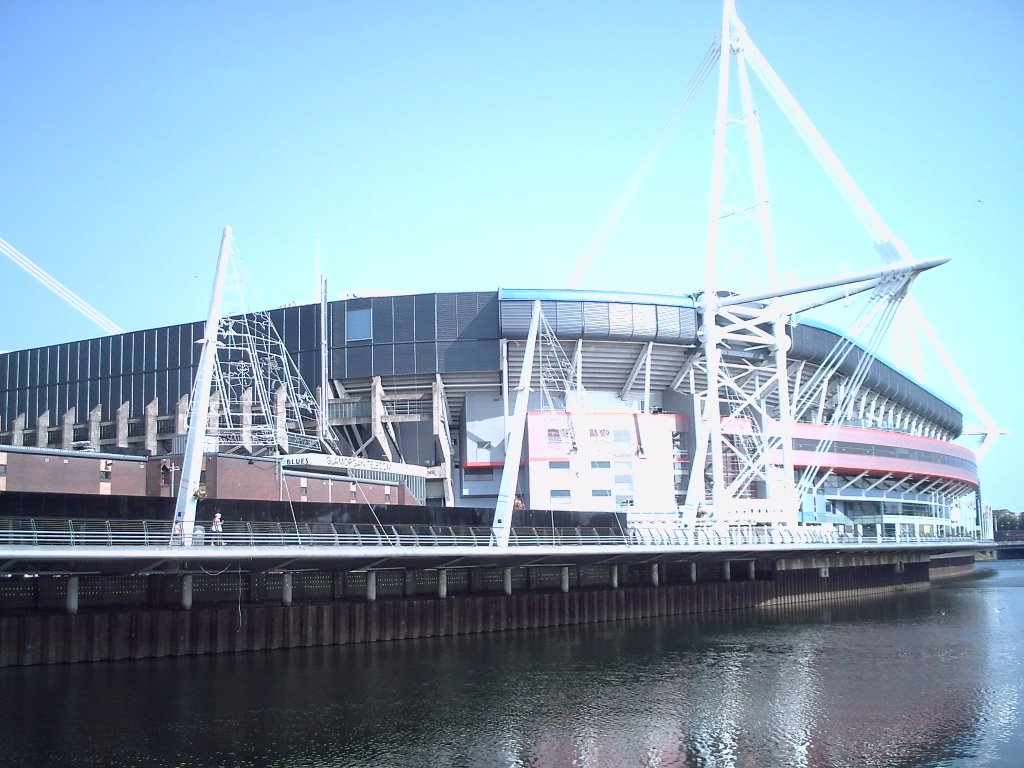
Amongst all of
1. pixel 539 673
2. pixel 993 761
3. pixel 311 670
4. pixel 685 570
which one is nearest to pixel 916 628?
pixel 685 570

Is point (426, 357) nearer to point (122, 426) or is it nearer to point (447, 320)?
point (447, 320)

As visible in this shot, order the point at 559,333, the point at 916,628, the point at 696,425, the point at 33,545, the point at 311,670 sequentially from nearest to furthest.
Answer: the point at 33,545
the point at 311,670
the point at 916,628
the point at 559,333
the point at 696,425

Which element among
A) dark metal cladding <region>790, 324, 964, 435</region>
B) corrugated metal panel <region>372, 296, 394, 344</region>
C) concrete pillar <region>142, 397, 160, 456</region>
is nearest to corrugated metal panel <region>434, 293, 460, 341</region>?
corrugated metal panel <region>372, 296, 394, 344</region>

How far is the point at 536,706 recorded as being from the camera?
3259cm

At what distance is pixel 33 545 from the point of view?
33219 millimetres

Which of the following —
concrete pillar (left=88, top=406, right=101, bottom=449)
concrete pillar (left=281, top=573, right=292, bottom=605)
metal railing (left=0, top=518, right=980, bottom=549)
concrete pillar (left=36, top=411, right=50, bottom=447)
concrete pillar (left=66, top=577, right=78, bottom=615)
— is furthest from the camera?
concrete pillar (left=36, top=411, right=50, bottom=447)

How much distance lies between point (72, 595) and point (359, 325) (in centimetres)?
4216

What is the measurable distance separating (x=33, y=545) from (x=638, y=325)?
51304mm

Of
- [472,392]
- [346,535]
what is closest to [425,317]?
[472,392]

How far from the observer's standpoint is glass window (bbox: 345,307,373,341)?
78250mm

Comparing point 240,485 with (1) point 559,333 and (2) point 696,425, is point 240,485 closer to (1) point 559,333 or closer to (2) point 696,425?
(1) point 559,333

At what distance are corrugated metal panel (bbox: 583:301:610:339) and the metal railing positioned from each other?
18.0m

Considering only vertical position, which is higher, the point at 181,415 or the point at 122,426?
the point at 181,415

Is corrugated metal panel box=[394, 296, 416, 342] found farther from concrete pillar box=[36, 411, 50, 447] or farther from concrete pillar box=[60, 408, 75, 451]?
concrete pillar box=[36, 411, 50, 447]
